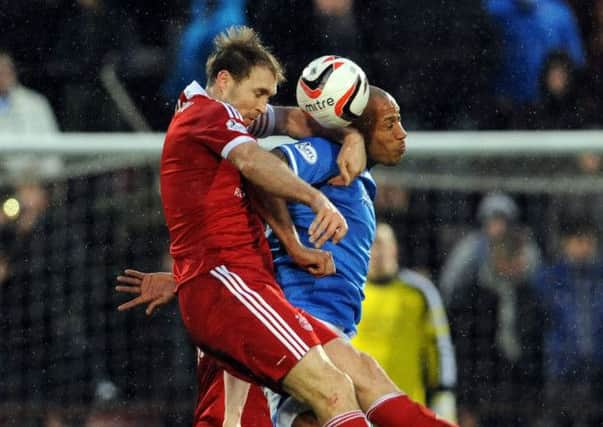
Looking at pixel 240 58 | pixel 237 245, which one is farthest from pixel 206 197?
pixel 240 58

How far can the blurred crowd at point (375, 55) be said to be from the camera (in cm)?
944

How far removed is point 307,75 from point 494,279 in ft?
10.7

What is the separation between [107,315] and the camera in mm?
8375

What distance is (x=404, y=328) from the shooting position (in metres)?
8.07

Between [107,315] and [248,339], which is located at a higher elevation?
[248,339]

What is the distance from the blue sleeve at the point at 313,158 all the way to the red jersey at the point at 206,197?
0.19 meters

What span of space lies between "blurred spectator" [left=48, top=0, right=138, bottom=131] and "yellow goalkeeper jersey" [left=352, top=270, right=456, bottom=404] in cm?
231

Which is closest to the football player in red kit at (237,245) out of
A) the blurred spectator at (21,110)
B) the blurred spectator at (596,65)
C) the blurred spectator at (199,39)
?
the blurred spectator at (21,110)

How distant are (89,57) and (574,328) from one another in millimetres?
3426

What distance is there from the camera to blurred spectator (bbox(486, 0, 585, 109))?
9.48 meters

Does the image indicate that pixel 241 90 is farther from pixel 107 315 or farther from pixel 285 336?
pixel 107 315

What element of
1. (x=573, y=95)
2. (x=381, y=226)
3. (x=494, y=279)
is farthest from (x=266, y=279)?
(x=573, y=95)

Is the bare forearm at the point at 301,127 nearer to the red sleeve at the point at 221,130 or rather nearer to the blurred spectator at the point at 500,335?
the red sleeve at the point at 221,130

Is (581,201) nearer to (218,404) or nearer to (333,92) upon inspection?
(333,92)
